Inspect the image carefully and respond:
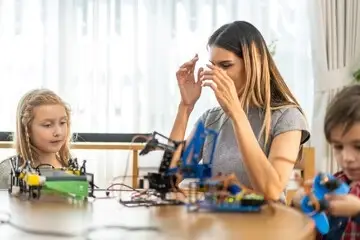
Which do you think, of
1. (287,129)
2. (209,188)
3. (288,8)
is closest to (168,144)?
(209,188)

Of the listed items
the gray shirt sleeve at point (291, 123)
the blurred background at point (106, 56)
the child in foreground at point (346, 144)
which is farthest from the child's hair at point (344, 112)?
the blurred background at point (106, 56)

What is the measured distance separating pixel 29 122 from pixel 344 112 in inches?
42.3

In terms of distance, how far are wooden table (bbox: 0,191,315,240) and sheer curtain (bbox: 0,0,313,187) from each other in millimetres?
1829

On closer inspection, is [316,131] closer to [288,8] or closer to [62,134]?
[288,8]

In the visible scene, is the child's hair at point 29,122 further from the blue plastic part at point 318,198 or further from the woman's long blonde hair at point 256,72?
the blue plastic part at point 318,198

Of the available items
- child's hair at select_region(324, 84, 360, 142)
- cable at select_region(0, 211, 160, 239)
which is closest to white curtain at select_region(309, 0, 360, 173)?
child's hair at select_region(324, 84, 360, 142)

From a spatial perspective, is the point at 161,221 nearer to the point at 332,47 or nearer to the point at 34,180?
the point at 34,180

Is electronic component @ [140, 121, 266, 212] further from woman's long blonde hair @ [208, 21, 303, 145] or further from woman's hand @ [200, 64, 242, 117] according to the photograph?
woman's long blonde hair @ [208, 21, 303, 145]

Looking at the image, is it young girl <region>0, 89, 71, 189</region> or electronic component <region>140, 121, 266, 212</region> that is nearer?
electronic component <region>140, 121, 266, 212</region>

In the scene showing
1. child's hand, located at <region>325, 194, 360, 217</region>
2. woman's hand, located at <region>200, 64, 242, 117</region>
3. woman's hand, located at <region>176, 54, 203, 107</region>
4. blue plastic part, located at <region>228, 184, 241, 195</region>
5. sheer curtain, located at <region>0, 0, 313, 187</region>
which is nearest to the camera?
child's hand, located at <region>325, 194, 360, 217</region>

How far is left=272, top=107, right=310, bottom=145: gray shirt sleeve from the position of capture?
59.6 inches

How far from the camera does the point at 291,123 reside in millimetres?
1517

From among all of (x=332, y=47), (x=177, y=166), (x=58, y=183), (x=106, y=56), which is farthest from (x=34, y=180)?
(x=332, y=47)

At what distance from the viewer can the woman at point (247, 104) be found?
1447 millimetres
